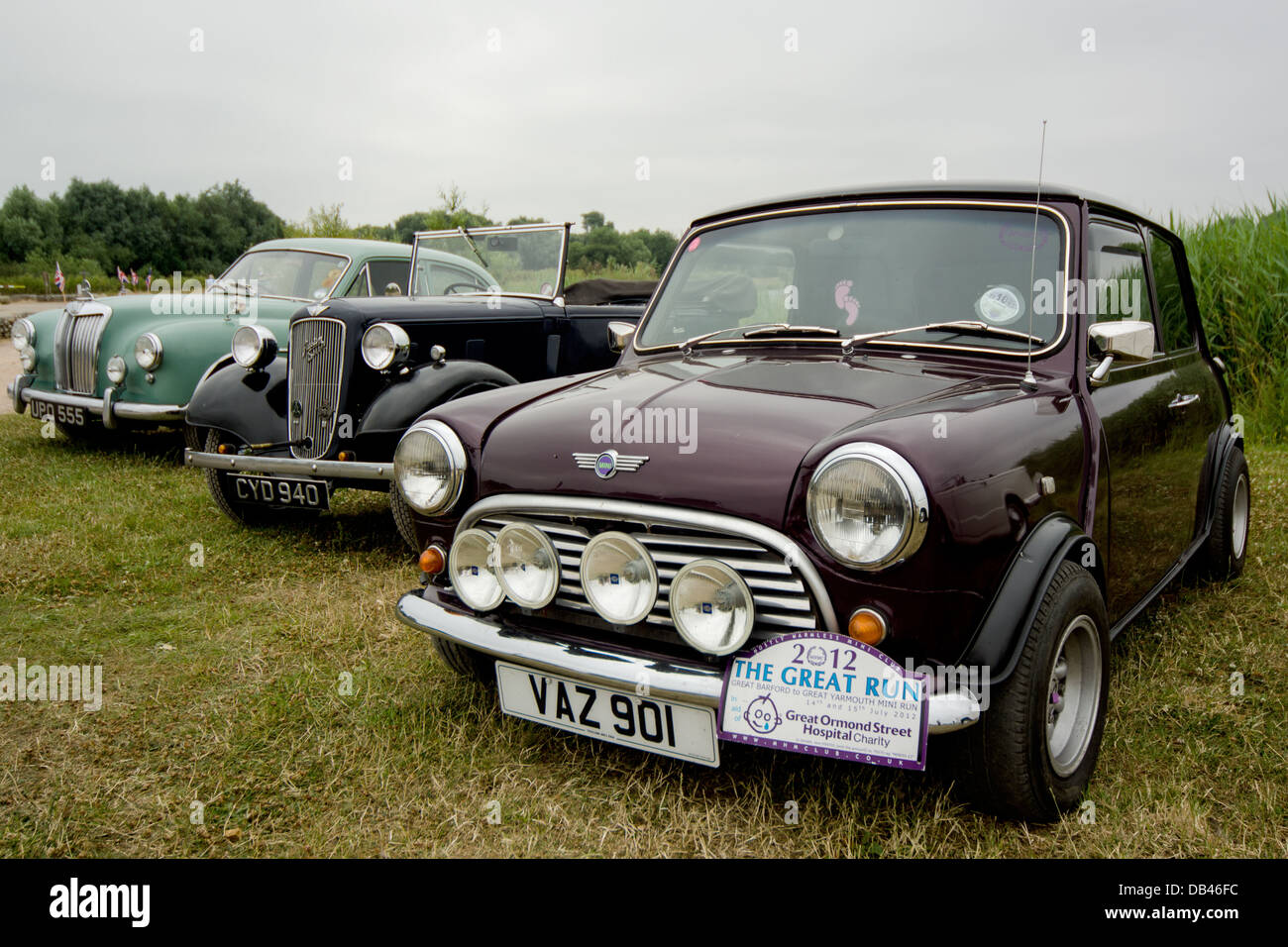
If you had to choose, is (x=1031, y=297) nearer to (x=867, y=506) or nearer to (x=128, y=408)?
(x=867, y=506)

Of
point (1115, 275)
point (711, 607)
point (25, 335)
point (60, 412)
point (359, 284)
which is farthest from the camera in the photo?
point (25, 335)

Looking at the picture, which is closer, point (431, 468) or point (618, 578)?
point (618, 578)

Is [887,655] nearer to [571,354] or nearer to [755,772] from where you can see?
[755,772]

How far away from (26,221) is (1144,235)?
1961 inches

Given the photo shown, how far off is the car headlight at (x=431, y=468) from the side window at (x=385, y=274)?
470 cm

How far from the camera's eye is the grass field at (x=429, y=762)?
2.21 m

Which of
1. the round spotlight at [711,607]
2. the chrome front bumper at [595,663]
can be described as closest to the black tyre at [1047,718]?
the chrome front bumper at [595,663]

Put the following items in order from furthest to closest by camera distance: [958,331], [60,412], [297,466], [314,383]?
[60,412], [314,383], [297,466], [958,331]

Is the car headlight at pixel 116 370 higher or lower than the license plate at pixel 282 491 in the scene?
higher

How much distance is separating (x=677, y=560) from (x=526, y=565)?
1.55 ft

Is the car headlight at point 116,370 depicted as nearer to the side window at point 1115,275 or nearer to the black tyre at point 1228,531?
the side window at point 1115,275

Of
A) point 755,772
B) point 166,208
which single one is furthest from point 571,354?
point 166,208

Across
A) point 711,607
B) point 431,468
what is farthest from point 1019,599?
point 431,468

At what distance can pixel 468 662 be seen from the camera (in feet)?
9.54
